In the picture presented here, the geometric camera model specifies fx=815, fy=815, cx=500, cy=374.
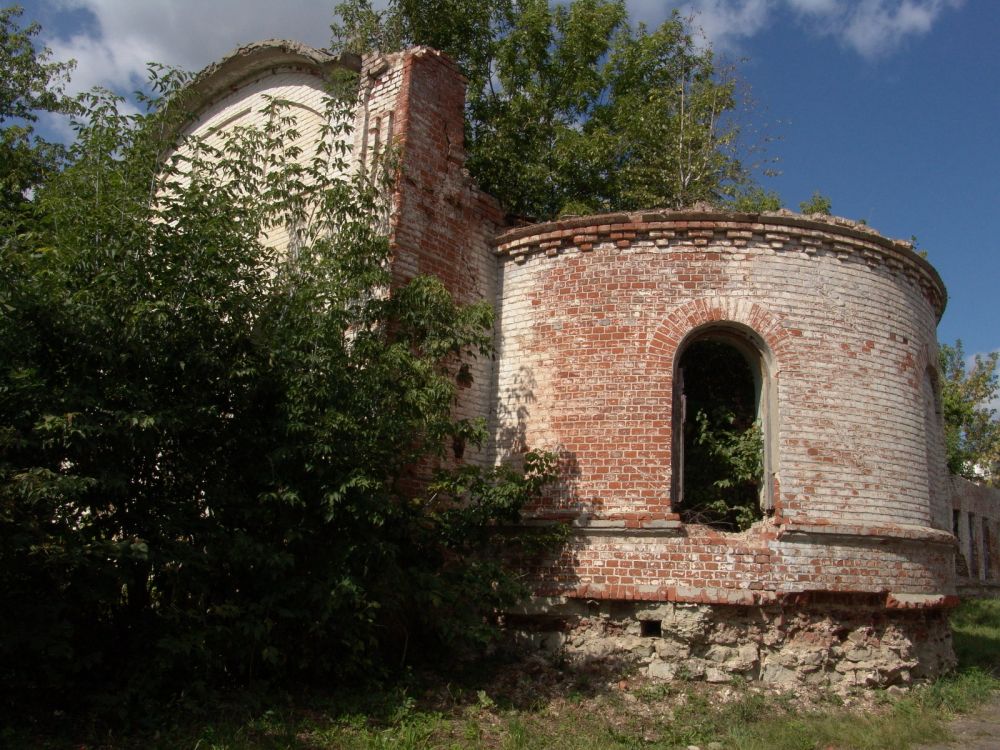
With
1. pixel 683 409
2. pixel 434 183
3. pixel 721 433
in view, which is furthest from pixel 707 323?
pixel 434 183

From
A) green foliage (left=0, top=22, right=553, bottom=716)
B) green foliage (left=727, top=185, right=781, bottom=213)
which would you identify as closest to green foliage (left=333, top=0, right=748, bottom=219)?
green foliage (left=727, top=185, right=781, bottom=213)

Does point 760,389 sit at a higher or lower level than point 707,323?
lower

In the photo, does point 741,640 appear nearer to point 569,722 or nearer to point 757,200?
point 569,722

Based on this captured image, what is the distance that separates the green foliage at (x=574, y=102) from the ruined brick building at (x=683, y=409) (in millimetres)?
5249

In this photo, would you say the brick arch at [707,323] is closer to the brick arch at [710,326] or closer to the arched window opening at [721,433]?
the brick arch at [710,326]

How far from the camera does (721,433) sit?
9.61 m

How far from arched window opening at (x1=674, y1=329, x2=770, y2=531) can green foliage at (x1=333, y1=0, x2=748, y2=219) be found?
491 centimetres

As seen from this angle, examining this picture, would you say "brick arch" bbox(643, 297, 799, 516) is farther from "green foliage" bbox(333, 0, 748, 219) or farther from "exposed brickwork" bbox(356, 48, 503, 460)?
"green foliage" bbox(333, 0, 748, 219)

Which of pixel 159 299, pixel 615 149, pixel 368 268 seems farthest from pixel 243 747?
pixel 615 149

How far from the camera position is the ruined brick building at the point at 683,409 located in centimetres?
770

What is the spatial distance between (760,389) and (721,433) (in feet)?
3.97

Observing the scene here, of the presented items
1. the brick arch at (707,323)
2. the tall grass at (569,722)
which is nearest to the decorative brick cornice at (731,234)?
the brick arch at (707,323)

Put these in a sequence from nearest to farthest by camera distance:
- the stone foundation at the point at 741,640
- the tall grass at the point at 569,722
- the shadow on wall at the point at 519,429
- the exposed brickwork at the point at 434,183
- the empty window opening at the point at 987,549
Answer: the tall grass at the point at 569,722
the stone foundation at the point at 741,640
the shadow on wall at the point at 519,429
the exposed brickwork at the point at 434,183
the empty window opening at the point at 987,549

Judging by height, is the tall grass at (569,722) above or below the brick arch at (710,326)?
below
